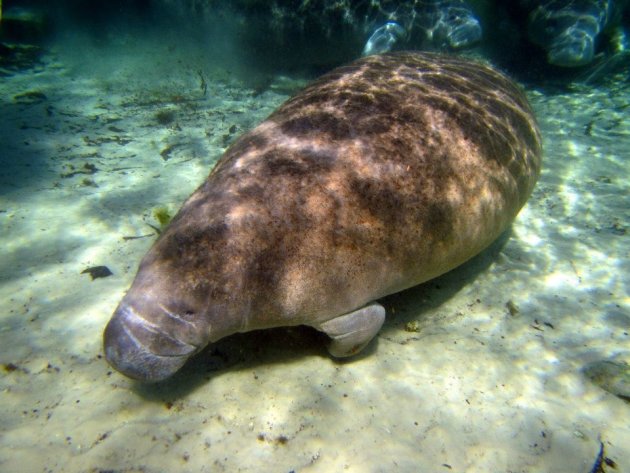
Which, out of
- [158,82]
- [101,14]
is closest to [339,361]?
[158,82]

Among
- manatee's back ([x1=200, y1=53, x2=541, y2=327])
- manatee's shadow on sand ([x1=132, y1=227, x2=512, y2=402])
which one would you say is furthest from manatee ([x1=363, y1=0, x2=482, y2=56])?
manatee's shadow on sand ([x1=132, y1=227, x2=512, y2=402])

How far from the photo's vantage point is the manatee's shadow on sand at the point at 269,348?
3061mm

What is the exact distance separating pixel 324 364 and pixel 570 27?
1158 centimetres

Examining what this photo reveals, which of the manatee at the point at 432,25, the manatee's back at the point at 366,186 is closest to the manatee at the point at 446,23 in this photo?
the manatee at the point at 432,25

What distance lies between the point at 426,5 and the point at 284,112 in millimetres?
8375

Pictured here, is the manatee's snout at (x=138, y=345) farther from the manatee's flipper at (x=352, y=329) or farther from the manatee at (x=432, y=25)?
the manatee at (x=432, y=25)

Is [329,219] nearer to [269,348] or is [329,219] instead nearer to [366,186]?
[366,186]

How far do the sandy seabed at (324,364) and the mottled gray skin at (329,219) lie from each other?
508 millimetres

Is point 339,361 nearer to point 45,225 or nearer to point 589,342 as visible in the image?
point 589,342

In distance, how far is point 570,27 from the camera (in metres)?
9.62

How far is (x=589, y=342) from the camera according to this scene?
367cm

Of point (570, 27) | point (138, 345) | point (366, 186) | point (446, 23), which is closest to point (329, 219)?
point (366, 186)

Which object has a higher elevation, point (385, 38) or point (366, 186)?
point (385, 38)

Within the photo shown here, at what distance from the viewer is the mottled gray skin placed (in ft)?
8.70
